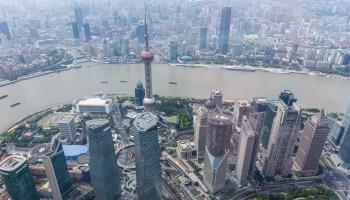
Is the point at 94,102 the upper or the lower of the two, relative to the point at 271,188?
upper

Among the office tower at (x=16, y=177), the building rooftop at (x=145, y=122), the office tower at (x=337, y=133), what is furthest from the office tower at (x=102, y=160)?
the office tower at (x=337, y=133)

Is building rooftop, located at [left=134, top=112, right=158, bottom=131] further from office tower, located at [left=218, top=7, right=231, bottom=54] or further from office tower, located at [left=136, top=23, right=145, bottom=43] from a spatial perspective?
office tower, located at [left=136, top=23, right=145, bottom=43]

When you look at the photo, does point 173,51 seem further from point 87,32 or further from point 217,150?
point 217,150

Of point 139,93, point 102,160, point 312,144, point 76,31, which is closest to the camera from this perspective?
point 102,160

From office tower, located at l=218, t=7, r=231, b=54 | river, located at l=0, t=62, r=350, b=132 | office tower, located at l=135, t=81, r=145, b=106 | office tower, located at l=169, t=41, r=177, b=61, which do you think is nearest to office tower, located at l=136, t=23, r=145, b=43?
office tower, located at l=169, t=41, r=177, b=61

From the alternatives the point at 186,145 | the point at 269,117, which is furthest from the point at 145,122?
the point at 269,117

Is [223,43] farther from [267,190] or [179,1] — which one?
[179,1]

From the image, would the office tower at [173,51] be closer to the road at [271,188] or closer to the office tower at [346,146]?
the office tower at [346,146]
